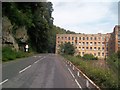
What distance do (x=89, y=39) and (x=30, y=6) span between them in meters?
86.2

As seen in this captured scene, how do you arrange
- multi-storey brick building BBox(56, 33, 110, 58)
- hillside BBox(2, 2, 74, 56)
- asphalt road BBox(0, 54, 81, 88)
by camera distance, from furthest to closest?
multi-storey brick building BBox(56, 33, 110, 58) < hillside BBox(2, 2, 74, 56) < asphalt road BBox(0, 54, 81, 88)

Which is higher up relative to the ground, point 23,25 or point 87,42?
point 23,25

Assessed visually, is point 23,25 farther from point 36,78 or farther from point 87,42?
point 87,42

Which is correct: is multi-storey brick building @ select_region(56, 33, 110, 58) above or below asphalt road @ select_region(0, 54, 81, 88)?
above

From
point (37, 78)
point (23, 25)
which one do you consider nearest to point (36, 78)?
point (37, 78)

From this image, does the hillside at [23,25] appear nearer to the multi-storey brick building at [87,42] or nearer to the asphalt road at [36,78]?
the asphalt road at [36,78]

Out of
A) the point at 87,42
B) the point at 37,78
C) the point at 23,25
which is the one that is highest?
the point at 23,25

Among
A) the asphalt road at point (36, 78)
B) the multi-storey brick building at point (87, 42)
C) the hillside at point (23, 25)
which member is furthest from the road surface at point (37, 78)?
the multi-storey brick building at point (87, 42)

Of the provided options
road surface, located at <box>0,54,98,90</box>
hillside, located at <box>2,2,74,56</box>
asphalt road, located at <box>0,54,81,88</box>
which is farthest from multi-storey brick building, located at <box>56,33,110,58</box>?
road surface, located at <box>0,54,98,90</box>

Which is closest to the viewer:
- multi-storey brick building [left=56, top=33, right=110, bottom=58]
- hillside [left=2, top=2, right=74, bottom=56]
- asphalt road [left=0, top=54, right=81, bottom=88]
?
asphalt road [left=0, top=54, right=81, bottom=88]

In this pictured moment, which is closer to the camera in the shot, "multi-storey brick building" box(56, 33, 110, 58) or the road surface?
the road surface

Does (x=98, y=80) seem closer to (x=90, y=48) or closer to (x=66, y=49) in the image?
(x=66, y=49)

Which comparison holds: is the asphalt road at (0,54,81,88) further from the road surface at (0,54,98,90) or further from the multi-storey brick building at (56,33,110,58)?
the multi-storey brick building at (56,33,110,58)

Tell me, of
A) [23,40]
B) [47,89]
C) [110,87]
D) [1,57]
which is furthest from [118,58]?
[23,40]
